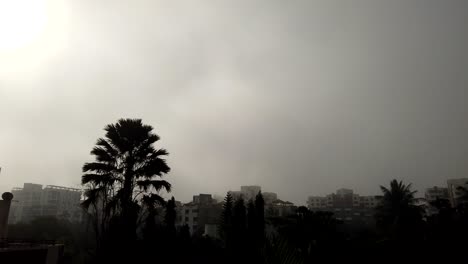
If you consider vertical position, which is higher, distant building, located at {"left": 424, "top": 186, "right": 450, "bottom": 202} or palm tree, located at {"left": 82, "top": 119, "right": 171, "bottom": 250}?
distant building, located at {"left": 424, "top": 186, "right": 450, "bottom": 202}

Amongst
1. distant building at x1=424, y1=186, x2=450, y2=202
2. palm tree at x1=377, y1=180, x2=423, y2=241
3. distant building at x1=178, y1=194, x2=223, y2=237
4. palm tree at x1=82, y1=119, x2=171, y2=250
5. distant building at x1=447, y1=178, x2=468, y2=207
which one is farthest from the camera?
distant building at x1=424, y1=186, x2=450, y2=202

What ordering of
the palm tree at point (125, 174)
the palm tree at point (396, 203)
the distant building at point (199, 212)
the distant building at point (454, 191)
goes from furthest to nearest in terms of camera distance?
the distant building at point (199, 212) → the distant building at point (454, 191) → the palm tree at point (396, 203) → the palm tree at point (125, 174)

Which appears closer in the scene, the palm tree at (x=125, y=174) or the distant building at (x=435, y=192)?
the palm tree at (x=125, y=174)

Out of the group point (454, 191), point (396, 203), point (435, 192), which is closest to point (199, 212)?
point (396, 203)

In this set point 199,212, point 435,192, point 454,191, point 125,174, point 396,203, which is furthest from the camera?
point 435,192

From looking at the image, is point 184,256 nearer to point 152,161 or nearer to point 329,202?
point 152,161

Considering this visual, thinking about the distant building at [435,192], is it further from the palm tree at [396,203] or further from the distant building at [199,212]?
the palm tree at [396,203]

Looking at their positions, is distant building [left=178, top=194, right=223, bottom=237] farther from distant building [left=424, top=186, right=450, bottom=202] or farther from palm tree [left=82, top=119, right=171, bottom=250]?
distant building [left=424, top=186, right=450, bottom=202]

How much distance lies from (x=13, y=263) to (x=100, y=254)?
3.93 metres

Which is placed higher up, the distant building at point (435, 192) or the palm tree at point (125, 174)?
the distant building at point (435, 192)

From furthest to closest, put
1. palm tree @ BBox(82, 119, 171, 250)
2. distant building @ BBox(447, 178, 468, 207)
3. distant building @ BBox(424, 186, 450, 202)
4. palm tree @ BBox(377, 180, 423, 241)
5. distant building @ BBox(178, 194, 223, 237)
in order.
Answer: distant building @ BBox(424, 186, 450, 202) < distant building @ BBox(178, 194, 223, 237) < distant building @ BBox(447, 178, 468, 207) < palm tree @ BBox(377, 180, 423, 241) < palm tree @ BBox(82, 119, 171, 250)

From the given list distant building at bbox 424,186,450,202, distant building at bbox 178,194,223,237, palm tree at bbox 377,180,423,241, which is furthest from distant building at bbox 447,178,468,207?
distant building at bbox 178,194,223,237

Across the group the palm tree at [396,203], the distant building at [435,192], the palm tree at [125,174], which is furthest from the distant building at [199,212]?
the distant building at [435,192]

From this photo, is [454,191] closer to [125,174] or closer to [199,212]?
[199,212]
